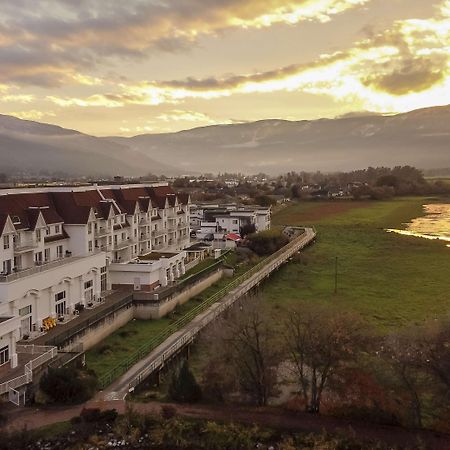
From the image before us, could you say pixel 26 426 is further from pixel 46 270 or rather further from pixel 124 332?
pixel 124 332

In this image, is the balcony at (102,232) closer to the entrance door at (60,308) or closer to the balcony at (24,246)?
the balcony at (24,246)

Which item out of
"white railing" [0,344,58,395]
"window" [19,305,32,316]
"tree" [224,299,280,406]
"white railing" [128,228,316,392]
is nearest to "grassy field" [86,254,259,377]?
"white railing" [128,228,316,392]

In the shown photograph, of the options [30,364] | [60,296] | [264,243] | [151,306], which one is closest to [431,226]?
[264,243]

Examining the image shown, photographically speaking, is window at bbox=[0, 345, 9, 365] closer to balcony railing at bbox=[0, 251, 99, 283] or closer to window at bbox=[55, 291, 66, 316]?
balcony railing at bbox=[0, 251, 99, 283]

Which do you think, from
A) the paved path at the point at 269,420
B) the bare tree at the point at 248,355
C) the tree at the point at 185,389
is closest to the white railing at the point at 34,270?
the paved path at the point at 269,420

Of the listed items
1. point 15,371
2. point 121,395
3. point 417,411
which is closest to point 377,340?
point 417,411

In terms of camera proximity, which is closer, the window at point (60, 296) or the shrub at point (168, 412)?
the shrub at point (168, 412)

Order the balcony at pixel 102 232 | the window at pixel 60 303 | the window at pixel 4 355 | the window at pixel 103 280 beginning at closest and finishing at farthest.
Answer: the window at pixel 4 355, the window at pixel 60 303, the window at pixel 103 280, the balcony at pixel 102 232

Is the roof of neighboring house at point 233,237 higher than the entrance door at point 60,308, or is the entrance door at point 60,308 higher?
the roof of neighboring house at point 233,237

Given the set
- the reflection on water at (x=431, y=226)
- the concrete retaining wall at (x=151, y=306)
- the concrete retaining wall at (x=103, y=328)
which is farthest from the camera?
the reflection on water at (x=431, y=226)
